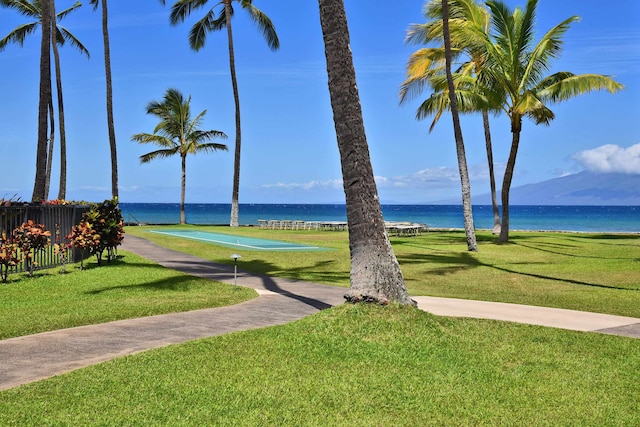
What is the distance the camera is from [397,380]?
6.11 m

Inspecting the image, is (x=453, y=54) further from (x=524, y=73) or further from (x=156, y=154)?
(x=156, y=154)

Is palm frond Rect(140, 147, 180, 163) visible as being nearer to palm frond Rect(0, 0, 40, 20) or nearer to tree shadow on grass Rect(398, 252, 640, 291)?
palm frond Rect(0, 0, 40, 20)

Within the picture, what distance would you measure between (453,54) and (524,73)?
202 inches

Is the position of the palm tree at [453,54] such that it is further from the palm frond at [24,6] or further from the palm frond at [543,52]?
the palm frond at [24,6]

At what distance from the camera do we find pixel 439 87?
29922 mm

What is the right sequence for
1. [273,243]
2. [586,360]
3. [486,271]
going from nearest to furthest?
[586,360], [486,271], [273,243]

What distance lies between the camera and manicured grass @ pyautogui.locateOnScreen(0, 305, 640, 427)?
16.7 feet

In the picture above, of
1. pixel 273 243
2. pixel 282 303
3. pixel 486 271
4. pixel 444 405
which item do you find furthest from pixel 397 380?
pixel 273 243

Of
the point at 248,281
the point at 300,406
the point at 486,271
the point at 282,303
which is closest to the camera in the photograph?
the point at 300,406

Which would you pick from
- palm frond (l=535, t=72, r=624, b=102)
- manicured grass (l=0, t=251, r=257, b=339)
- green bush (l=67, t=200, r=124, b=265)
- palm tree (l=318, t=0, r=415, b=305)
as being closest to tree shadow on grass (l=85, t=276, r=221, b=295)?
manicured grass (l=0, t=251, r=257, b=339)

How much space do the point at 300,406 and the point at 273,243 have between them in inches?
880

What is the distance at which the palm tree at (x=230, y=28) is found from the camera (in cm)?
4054

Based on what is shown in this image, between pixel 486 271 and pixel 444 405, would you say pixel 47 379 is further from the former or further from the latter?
pixel 486 271

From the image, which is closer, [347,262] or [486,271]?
[486,271]
